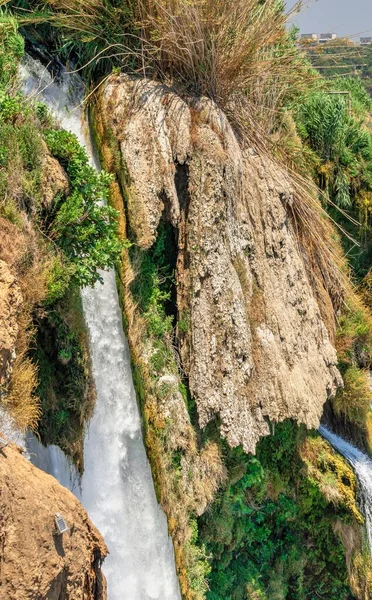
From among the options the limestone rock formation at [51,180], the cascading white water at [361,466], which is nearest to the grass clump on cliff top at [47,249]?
the limestone rock formation at [51,180]

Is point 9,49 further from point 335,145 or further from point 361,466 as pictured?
point 361,466

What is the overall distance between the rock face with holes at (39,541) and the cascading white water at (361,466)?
15.7ft

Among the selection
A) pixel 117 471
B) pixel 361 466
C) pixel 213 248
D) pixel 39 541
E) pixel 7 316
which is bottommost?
pixel 361 466

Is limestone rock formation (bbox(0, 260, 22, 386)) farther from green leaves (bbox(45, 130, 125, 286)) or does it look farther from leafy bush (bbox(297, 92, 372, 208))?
leafy bush (bbox(297, 92, 372, 208))

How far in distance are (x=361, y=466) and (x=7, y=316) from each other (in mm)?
6022

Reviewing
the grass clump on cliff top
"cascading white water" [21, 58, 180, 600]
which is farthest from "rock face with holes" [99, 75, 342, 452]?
the grass clump on cliff top

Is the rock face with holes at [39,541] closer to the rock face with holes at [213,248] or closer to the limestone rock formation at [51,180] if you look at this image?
the limestone rock formation at [51,180]

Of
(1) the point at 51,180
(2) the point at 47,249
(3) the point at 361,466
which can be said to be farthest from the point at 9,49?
(3) the point at 361,466

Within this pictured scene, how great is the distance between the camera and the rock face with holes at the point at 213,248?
5.93 metres

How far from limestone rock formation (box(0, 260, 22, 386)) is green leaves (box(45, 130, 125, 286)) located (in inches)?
31.6

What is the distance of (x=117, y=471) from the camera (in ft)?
18.9

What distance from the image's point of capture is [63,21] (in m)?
5.85

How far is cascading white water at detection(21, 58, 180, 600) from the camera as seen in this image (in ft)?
18.5

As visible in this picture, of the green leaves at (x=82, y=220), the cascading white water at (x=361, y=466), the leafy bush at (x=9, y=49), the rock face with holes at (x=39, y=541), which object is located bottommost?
the cascading white water at (x=361, y=466)
